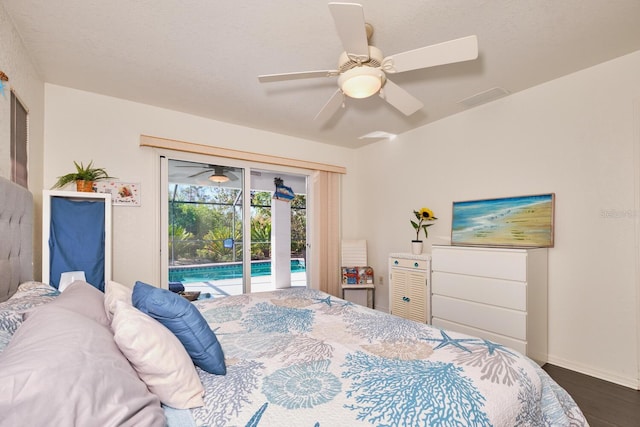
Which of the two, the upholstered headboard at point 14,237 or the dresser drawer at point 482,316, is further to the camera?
the dresser drawer at point 482,316

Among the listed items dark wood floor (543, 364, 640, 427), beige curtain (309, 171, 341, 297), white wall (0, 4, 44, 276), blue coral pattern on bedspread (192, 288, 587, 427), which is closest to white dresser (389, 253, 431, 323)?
beige curtain (309, 171, 341, 297)

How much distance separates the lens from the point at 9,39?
73.9 inches

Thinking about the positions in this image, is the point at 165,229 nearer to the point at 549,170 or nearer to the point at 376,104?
the point at 376,104

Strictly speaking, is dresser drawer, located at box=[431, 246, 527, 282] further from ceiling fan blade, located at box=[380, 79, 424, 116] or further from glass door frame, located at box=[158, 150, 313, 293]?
glass door frame, located at box=[158, 150, 313, 293]

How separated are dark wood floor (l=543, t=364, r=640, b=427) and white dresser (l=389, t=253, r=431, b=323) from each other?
1188 millimetres

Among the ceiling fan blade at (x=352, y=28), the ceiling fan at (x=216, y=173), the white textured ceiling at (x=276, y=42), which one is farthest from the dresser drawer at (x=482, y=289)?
the ceiling fan at (x=216, y=173)

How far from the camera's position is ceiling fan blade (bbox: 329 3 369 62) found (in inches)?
51.9

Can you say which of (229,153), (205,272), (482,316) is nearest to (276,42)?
(229,153)

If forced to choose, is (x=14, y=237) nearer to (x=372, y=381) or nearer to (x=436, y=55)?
(x=372, y=381)

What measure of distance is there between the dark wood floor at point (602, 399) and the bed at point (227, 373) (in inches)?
36.3

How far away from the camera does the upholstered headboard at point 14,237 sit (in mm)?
1532

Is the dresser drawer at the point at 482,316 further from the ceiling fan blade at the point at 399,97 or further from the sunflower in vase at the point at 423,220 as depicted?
the ceiling fan blade at the point at 399,97

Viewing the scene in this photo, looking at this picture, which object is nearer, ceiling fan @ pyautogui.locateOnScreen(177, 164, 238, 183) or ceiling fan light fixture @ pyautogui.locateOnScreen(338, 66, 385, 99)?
ceiling fan light fixture @ pyautogui.locateOnScreen(338, 66, 385, 99)

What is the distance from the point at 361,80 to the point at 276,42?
0.75 metres
